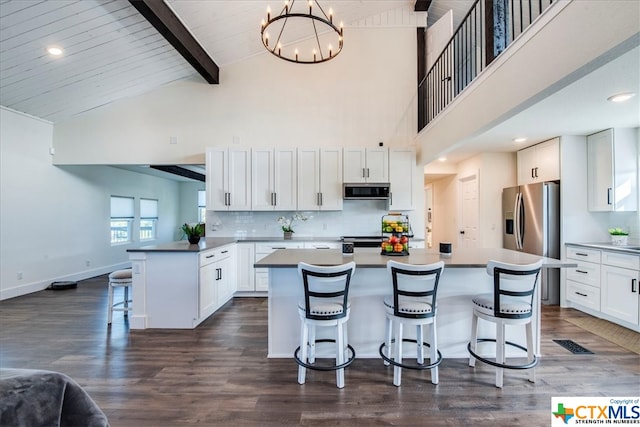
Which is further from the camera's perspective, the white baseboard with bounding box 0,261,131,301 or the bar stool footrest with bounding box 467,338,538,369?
the white baseboard with bounding box 0,261,131,301

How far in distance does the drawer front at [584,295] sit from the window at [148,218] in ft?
30.1

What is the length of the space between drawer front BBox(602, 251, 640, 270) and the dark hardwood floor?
2.90ft

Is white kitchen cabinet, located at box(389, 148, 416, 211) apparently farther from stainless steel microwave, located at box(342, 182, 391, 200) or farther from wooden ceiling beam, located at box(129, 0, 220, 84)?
wooden ceiling beam, located at box(129, 0, 220, 84)

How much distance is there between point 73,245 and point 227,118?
13.3ft

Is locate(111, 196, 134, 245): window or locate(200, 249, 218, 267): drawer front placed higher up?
locate(111, 196, 134, 245): window

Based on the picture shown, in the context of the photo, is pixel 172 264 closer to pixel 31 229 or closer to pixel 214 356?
pixel 214 356

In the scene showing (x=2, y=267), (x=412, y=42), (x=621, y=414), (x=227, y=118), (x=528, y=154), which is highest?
(x=412, y=42)

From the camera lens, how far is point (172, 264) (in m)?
3.49

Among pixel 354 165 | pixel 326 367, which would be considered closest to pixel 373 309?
pixel 326 367

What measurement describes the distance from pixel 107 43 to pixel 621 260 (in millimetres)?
6992

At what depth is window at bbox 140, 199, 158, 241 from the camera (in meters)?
8.07

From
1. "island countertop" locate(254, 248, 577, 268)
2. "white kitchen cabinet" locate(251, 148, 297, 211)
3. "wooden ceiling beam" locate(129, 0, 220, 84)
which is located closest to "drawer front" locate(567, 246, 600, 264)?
"island countertop" locate(254, 248, 577, 268)

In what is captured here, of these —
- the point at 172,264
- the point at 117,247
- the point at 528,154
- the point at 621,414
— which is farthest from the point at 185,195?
the point at 621,414

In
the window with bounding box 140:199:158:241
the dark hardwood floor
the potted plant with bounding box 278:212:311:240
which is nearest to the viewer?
the dark hardwood floor
